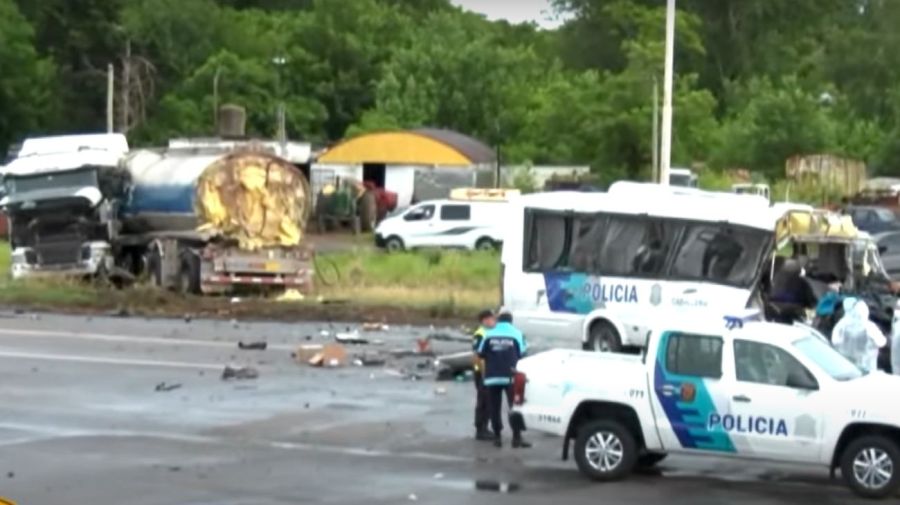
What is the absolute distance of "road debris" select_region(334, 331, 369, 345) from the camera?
33812mm

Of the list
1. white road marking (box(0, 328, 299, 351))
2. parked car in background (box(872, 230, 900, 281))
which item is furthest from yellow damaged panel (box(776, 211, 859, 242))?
parked car in background (box(872, 230, 900, 281))

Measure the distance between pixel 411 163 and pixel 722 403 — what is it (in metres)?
58.2

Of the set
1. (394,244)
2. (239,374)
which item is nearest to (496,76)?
(394,244)

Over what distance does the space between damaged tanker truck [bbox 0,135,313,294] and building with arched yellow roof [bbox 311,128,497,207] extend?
91.0 ft

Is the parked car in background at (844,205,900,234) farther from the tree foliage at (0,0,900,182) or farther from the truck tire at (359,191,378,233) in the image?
the truck tire at (359,191,378,233)

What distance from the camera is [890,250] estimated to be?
47.4m

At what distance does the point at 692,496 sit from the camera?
728 inches

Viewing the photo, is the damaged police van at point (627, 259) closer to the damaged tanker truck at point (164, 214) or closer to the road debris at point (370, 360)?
the road debris at point (370, 360)

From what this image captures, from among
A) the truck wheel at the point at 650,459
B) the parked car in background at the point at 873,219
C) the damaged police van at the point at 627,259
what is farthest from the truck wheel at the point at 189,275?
the truck wheel at the point at 650,459

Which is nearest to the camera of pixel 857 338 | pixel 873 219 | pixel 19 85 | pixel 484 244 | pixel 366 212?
pixel 857 338

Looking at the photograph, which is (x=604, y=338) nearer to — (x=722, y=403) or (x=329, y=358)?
(x=329, y=358)

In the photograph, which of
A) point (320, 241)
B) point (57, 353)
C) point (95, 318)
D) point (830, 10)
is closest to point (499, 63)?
point (320, 241)

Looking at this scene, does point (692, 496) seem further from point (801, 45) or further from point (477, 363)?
point (801, 45)

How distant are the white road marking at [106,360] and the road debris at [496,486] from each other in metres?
11.1
